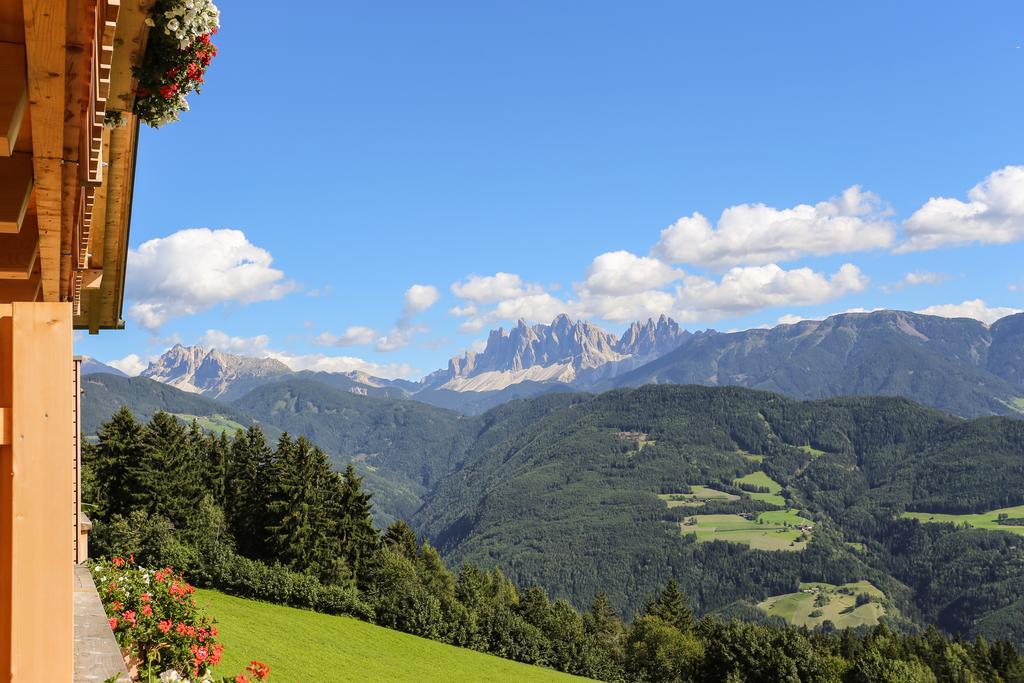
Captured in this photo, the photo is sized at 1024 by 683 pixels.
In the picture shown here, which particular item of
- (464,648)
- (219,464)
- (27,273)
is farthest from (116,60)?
(219,464)

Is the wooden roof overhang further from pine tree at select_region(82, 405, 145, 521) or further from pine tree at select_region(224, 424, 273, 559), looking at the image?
pine tree at select_region(224, 424, 273, 559)

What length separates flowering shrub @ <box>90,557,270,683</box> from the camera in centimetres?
987

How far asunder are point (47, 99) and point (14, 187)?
2.57ft

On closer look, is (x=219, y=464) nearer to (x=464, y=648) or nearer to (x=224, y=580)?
(x=224, y=580)

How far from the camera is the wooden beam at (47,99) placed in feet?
6.10

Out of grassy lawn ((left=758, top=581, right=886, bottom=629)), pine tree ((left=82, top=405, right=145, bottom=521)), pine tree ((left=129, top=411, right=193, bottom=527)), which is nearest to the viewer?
pine tree ((left=82, top=405, right=145, bottom=521))

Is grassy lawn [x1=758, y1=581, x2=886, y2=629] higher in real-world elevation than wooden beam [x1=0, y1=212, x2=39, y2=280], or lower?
lower

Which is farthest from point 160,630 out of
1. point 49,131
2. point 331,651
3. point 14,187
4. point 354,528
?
point 354,528

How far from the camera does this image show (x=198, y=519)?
43781 mm

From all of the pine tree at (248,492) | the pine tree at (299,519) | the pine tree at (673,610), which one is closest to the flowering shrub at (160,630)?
the pine tree at (299,519)

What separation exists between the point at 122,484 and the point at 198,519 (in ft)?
14.9

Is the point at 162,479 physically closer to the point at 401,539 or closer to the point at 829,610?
the point at 401,539

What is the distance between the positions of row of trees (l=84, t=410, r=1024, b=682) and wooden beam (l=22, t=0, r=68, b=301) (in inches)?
1468

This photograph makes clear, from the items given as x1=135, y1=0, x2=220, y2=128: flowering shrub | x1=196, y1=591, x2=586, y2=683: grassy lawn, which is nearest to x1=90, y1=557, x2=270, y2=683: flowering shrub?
x1=135, y1=0, x2=220, y2=128: flowering shrub
